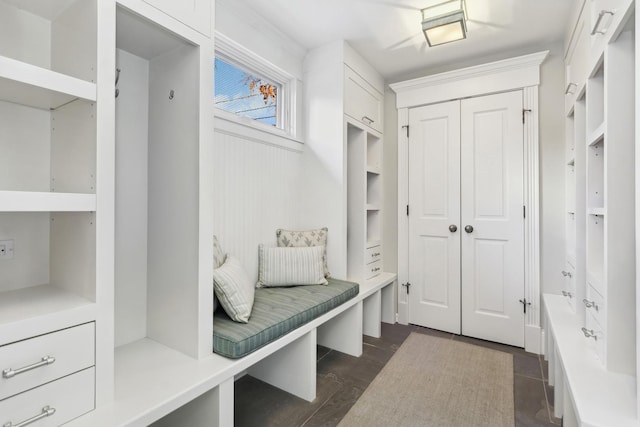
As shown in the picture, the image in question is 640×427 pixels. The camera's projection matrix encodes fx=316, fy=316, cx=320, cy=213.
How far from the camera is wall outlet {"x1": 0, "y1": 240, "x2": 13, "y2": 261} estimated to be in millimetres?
1155

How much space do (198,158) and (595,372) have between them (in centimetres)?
184

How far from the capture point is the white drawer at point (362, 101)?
8.61 feet

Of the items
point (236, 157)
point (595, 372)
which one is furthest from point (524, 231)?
point (236, 157)

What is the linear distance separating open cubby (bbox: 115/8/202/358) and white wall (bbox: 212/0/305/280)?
0.44 meters

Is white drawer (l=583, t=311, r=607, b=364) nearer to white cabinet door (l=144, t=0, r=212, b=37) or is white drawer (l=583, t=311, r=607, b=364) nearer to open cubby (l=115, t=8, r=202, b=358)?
open cubby (l=115, t=8, r=202, b=358)

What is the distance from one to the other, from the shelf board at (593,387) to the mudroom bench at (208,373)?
1.22m

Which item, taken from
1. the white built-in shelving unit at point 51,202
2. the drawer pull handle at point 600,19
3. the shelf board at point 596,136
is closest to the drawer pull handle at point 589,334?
the shelf board at point 596,136

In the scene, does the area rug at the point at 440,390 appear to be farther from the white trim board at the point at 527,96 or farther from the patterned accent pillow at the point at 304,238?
the patterned accent pillow at the point at 304,238

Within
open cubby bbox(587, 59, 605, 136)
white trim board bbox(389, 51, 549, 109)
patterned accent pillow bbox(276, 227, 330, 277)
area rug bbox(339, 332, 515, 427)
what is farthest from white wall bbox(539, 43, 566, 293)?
patterned accent pillow bbox(276, 227, 330, 277)

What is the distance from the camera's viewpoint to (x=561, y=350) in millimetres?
1461

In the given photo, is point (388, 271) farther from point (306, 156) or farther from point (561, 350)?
point (561, 350)

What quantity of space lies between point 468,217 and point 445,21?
1587 millimetres

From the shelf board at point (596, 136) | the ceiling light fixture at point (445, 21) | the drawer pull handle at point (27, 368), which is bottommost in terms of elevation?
the drawer pull handle at point (27, 368)

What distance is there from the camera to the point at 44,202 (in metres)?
0.95
